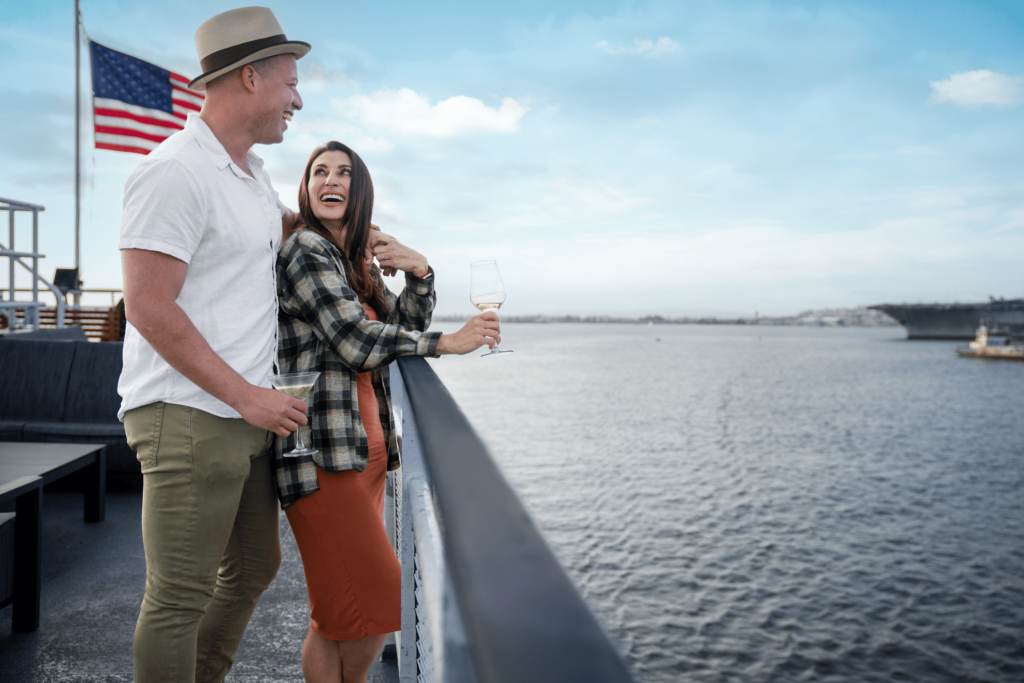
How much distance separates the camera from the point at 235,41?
153 centimetres

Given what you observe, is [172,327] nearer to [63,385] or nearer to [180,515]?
[180,515]

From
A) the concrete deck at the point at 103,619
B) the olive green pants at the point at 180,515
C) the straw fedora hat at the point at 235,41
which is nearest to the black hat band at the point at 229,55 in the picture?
the straw fedora hat at the point at 235,41

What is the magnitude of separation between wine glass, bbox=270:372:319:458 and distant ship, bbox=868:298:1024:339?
134 meters

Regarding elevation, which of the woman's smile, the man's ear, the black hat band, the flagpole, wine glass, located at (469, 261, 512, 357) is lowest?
wine glass, located at (469, 261, 512, 357)

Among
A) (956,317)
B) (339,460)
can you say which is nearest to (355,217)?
(339,460)

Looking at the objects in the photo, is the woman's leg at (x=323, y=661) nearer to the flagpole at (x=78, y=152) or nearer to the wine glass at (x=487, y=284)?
the wine glass at (x=487, y=284)

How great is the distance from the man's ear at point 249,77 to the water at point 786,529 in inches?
59.2

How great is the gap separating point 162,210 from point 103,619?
2.36 meters

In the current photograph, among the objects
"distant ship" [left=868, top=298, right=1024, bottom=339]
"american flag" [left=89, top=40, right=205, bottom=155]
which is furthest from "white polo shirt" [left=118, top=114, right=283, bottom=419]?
"distant ship" [left=868, top=298, right=1024, bottom=339]

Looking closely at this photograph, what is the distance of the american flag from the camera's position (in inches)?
377

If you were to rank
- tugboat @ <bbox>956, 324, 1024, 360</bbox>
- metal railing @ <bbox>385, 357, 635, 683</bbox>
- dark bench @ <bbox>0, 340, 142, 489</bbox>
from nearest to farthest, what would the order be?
metal railing @ <bbox>385, 357, 635, 683</bbox>
dark bench @ <bbox>0, 340, 142, 489</bbox>
tugboat @ <bbox>956, 324, 1024, 360</bbox>

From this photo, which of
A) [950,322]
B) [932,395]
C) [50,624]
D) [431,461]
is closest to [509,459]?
[50,624]

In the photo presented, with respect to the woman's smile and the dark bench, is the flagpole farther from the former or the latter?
the woman's smile

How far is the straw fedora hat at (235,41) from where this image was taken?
5.02 ft
